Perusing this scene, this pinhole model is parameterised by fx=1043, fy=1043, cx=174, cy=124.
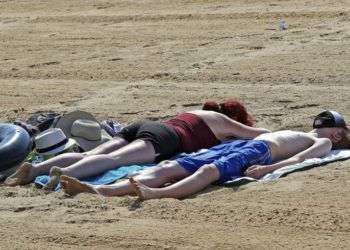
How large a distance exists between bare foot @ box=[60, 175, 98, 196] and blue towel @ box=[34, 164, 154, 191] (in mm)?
272

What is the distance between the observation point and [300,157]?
8773 millimetres

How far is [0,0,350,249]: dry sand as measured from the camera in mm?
7078

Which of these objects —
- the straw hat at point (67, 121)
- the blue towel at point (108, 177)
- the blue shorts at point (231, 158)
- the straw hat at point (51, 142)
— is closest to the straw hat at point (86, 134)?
the straw hat at point (67, 121)

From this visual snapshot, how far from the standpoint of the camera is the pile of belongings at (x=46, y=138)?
8812 millimetres

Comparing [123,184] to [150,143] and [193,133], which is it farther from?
[193,133]

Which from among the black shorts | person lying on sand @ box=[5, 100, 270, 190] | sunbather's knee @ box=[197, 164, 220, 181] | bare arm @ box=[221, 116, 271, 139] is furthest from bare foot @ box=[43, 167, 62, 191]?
bare arm @ box=[221, 116, 271, 139]

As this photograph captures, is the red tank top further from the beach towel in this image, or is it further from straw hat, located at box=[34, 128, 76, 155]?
straw hat, located at box=[34, 128, 76, 155]

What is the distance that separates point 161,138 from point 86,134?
79 centimetres

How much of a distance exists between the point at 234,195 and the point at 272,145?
1111 millimetres

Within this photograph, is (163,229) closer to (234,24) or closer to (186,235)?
(186,235)

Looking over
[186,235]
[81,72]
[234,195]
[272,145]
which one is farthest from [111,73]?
[186,235]

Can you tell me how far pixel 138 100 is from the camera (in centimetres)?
1196

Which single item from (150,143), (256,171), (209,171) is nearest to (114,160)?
(150,143)

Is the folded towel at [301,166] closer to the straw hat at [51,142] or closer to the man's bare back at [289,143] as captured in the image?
the man's bare back at [289,143]
